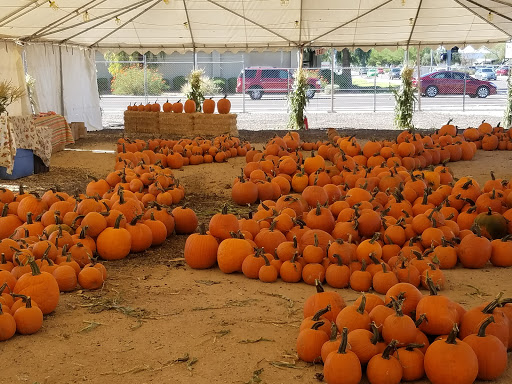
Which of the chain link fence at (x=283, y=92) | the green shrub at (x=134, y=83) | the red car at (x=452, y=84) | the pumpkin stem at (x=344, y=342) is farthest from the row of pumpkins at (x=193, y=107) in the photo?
the red car at (x=452, y=84)

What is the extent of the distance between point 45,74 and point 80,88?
200 cm

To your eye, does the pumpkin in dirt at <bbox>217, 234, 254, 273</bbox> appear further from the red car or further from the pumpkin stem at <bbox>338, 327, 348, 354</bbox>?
the red car

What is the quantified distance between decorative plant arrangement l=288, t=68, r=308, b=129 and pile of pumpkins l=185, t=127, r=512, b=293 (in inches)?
404

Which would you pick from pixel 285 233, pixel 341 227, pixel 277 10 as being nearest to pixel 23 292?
pixel 285 233

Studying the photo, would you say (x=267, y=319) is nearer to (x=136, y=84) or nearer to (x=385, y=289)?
(x=385, y=289)

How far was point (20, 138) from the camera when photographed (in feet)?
30.7

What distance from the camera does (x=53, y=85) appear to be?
50.2ft

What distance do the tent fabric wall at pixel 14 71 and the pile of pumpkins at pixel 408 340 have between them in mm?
11534

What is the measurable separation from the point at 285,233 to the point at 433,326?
2.11 m

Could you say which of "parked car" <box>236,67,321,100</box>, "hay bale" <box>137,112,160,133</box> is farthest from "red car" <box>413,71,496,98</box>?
"hay bale" <box>137,112,160,133</box>

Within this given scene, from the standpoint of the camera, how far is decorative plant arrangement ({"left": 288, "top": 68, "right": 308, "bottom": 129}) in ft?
55.2

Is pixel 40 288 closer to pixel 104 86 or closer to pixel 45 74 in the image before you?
pixel 45 74

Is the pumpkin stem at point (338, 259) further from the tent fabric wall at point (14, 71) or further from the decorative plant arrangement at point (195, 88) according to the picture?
the decorative plant arrangement at point (195, 88)

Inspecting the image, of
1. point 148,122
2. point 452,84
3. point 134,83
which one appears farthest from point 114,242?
point 134,83
